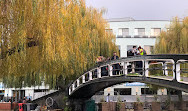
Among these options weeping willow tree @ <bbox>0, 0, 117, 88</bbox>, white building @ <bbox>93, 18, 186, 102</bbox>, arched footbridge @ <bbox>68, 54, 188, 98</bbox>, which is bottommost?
arched footbridge @ <bbox>68, 54, 188, 98</bbox>

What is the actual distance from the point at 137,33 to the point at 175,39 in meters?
15.6

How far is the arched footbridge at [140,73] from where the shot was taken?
31.8ft

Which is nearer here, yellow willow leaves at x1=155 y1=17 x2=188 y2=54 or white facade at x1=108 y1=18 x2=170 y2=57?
yellow willow leaves at x1=155 y1=17 x2=188 y2=54

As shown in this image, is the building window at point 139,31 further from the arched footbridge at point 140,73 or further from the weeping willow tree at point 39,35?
the weeping willow tree at point 39,35

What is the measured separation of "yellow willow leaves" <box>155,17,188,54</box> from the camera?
24.0 m

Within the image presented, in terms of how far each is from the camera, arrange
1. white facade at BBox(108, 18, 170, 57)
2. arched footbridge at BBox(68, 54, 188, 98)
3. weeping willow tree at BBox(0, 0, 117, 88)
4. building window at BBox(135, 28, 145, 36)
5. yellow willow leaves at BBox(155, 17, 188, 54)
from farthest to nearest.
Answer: building window at BBox(135, 28, 145, 36) → white facade at BBox(108, 18, 170, 57) → yellow willow leaves at BBox(155, 17, 188, 54) → weeping willow tree at BBox(0, 0, 117, 88) → arched footbridge at BBox(68, 54, 188, 98)

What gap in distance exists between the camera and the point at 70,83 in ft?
76.5

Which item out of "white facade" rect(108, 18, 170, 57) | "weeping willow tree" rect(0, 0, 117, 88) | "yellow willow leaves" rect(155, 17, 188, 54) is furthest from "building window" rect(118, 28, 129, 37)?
"weeping willow tree" rect(0, 0, 117, 88)

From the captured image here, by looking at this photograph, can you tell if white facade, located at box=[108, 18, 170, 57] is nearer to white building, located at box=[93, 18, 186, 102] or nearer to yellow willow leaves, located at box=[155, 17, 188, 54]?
white building, located at box=[93, 18, 186, 102]

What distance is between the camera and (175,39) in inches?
991

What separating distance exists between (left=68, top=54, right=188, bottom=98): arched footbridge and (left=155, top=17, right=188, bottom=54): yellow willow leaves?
22.8 ft

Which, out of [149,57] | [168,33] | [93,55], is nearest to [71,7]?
[149,57]

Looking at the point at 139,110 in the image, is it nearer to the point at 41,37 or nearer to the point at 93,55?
the point at 93,55

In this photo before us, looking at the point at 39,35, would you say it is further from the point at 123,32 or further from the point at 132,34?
the point at 123,32
